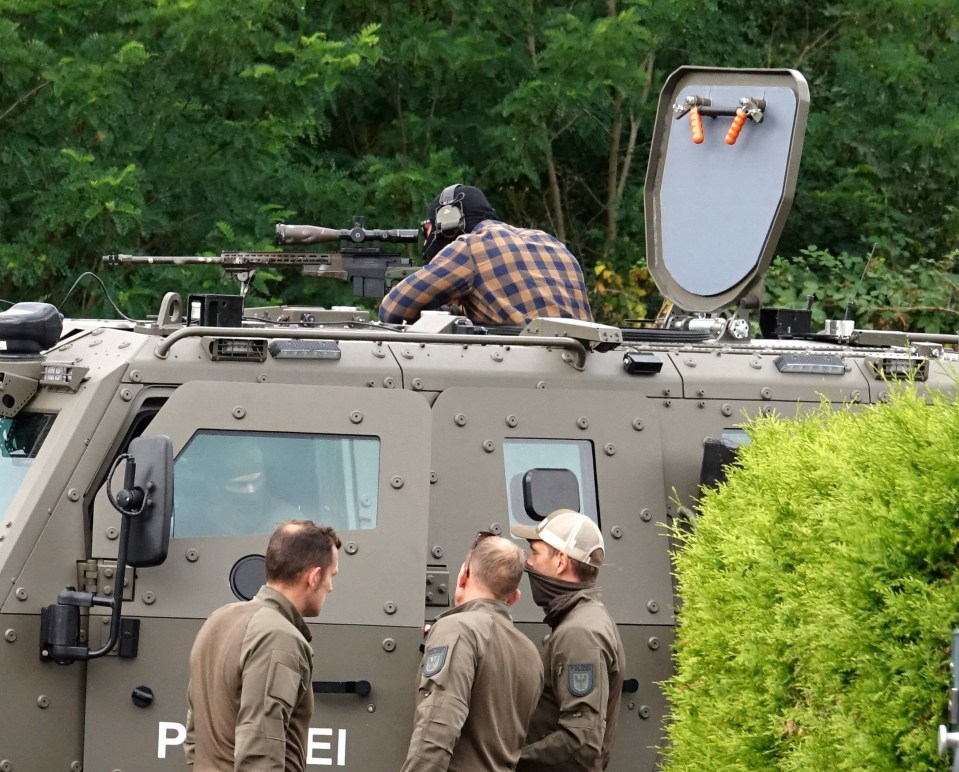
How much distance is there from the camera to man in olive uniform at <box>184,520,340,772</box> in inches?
188

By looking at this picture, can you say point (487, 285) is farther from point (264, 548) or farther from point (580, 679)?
point (580, 679)

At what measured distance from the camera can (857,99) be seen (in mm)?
15414

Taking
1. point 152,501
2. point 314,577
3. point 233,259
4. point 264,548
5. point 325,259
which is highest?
point 325,259

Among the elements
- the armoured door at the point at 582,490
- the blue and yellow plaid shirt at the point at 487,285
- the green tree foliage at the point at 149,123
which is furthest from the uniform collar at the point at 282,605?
the green tree foliage at the point at 149,123

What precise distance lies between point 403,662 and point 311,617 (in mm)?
383

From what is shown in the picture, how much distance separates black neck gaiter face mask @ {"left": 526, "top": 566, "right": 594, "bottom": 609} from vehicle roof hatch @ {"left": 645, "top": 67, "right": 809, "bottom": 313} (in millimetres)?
2255

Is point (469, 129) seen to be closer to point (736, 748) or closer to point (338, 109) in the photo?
point (338, 109)

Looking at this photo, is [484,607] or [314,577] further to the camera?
[484,607]

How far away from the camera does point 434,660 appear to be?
Result: 5.12m

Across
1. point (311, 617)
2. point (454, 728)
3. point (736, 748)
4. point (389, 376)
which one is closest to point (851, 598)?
point (736, 748)

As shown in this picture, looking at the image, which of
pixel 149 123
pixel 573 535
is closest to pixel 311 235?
pixel 573 535

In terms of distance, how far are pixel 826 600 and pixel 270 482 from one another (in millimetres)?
2185

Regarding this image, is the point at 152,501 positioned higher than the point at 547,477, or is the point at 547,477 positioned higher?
the point at 547,477

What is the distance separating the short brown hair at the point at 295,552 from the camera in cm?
499
